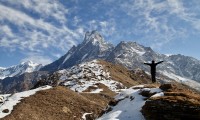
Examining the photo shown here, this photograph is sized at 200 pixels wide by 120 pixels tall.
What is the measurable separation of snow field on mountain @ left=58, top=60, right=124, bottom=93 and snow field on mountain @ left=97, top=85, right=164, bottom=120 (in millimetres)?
45006

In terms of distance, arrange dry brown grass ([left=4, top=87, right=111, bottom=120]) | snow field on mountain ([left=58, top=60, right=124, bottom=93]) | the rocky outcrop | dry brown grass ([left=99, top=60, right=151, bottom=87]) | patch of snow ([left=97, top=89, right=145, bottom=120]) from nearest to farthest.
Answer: the rocky outcrop
patch of snow ([left=97, top=89, right=145, bottom=120])
dry brown grass ([left=4, top=87, right=111, bottom=120])
snow field on mountain ([left=58, top=60, right=124, bottom=93])
dry brown grass ([left=99, top=60, right=151, bottom=87])

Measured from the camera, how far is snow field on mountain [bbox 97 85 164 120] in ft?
102

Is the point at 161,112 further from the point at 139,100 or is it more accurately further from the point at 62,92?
the point at 62,92

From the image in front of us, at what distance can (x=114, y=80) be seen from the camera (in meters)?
102

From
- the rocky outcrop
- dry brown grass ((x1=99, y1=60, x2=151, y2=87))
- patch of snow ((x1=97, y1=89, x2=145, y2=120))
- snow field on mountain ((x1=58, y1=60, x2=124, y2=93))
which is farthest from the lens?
dry brown grass ((x1=99, y1=60, x2=151, y2=87))

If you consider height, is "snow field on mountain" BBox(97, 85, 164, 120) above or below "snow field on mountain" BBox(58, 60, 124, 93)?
below

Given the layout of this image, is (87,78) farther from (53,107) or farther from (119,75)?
(53,107)

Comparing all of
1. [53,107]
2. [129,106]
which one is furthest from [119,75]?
[129,106]

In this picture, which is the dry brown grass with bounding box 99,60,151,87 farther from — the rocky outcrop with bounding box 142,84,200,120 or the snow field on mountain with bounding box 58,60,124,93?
the rocky outcrop with bounding box 142,84,200,120

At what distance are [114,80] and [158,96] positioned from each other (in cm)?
7186

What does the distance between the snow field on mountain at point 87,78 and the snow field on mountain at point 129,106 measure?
Answer: 45.0 meters

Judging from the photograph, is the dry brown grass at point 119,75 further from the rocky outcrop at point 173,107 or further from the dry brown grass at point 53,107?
the rocky outcrop at point 173,107

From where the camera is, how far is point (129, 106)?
1315 inches

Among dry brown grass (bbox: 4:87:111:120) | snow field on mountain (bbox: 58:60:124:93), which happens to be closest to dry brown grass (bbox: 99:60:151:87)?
snow field on mountain (bbox: 58:60:124:93)
